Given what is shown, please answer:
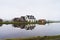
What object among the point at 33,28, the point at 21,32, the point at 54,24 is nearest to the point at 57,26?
the point at 54,24

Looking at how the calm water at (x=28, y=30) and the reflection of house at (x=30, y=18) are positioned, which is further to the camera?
the reflection of house at (x=30, y=18)

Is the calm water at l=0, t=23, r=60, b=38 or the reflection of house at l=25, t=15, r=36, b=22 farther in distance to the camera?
the reflection of house at l=25, t=15, r=36, b=22

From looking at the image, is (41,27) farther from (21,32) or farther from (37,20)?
(21,32)

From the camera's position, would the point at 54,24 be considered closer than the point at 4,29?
No

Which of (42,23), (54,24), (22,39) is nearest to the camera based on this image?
(22,39)

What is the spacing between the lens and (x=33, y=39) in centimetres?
84

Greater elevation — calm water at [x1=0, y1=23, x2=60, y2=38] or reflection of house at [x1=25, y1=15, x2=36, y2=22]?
reflection of house at [x1=25, y1=15, x2=36, y2=22]

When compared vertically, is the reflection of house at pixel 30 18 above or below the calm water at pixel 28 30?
above

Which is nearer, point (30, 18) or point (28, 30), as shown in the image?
point (28, 30)

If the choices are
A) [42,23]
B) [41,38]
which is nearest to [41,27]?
[42,23]

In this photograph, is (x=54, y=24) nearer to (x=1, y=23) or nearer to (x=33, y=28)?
(x=33, y=28)

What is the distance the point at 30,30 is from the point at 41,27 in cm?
11

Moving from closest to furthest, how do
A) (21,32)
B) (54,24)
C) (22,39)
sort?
(22,39), (21,32), (54,24)

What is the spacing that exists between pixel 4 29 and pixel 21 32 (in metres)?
A: 0.13
